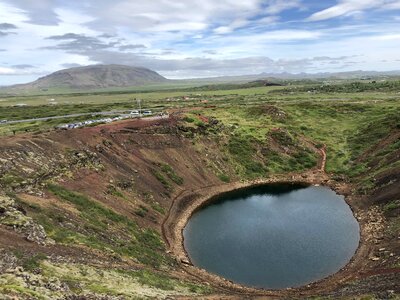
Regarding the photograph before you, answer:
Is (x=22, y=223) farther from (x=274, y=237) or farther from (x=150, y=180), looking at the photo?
(x=274, y=237)

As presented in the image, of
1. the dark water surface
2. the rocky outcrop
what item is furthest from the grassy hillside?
the dark water surface

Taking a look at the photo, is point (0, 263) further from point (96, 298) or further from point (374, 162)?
point (374, 162)

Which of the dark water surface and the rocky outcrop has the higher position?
the rocky outcrop

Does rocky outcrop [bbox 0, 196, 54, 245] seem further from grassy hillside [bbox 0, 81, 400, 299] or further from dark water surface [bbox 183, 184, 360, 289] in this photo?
dark water surface [bbox 183, 184, 360, 289]

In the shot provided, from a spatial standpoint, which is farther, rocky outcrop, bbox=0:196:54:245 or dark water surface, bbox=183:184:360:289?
dark water surface, bbox=183:184:360:289

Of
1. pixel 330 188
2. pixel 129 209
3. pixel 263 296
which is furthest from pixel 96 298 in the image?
pixel 330 188

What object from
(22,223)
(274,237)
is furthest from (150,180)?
(22,223)

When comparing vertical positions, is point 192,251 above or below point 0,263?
below

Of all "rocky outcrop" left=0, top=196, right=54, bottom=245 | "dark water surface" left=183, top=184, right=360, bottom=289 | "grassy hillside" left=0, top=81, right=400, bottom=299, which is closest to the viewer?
"grassy hillside" left=0, top=81, right=400, bottom=299
